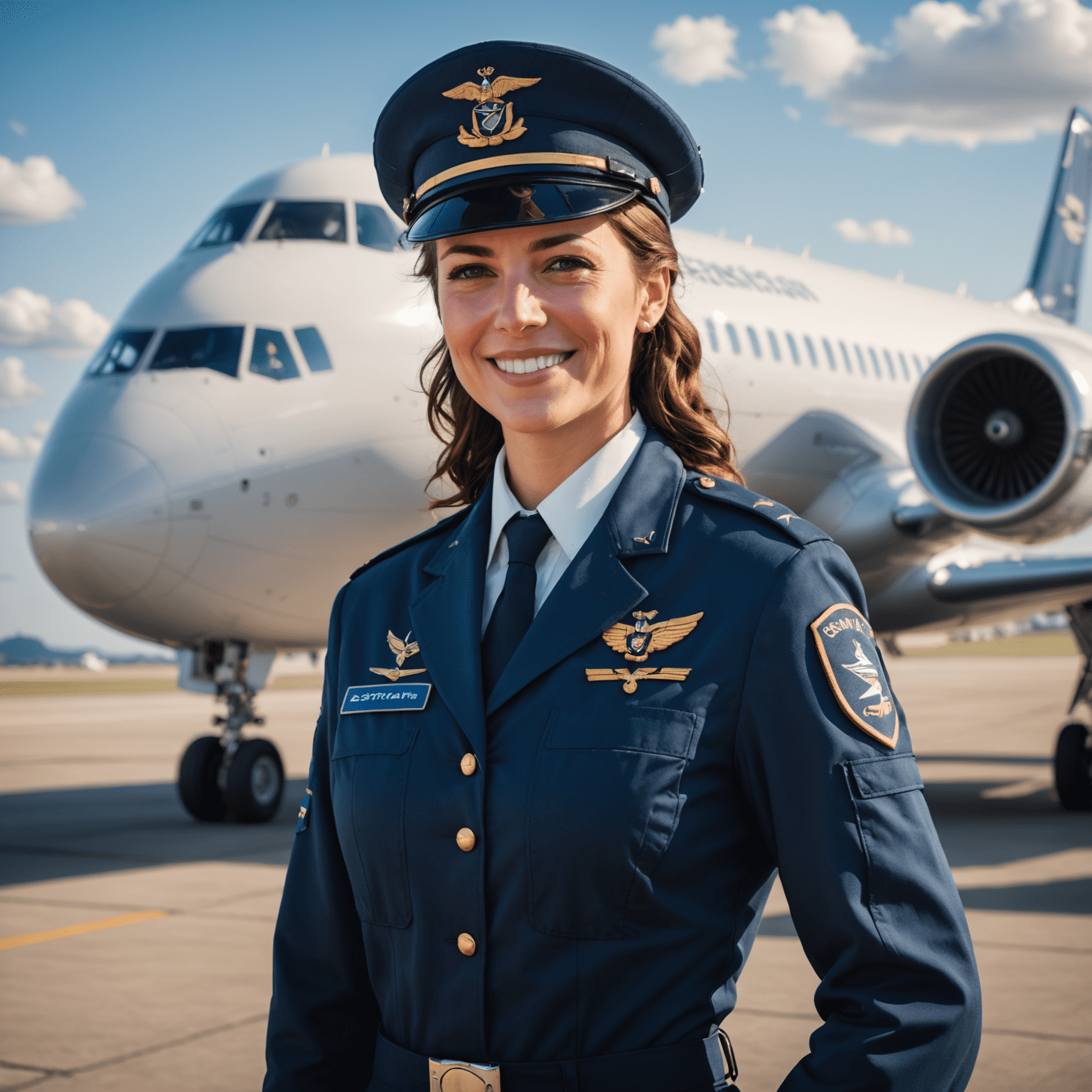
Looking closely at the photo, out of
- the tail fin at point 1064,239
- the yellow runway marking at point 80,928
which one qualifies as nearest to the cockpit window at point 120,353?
the yellow runway marking at point 80,928

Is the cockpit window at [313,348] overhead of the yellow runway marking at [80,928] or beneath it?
overhead

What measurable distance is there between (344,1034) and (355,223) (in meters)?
7.61

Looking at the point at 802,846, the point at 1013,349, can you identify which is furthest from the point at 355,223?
the point at 802,846

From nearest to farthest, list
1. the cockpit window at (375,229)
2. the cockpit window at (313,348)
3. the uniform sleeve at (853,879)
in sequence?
the uniform sleeve at (853,879)
the cockpit window at (313,348)
the cockpit window at (375,229)

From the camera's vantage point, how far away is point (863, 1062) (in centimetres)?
121

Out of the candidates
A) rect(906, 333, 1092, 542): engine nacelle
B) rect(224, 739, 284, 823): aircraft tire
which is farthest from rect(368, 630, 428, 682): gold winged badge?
rect(906, 333, 1092, 542): engine nacelle

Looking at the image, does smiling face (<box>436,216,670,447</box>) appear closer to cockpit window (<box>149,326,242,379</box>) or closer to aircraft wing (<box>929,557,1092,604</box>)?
cockpit window (<box>149,326,242,379</box>)

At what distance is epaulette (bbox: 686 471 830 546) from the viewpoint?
1.44 metres

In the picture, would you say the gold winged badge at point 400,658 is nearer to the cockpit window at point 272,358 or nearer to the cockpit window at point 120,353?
the cockpit window at point 272,358

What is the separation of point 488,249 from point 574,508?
13.6 inches

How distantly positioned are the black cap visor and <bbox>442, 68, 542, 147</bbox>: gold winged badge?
9cm

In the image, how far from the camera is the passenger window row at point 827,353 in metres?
10.1

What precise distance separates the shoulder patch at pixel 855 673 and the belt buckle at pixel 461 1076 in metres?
0.58

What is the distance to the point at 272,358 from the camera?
25.4 ft
